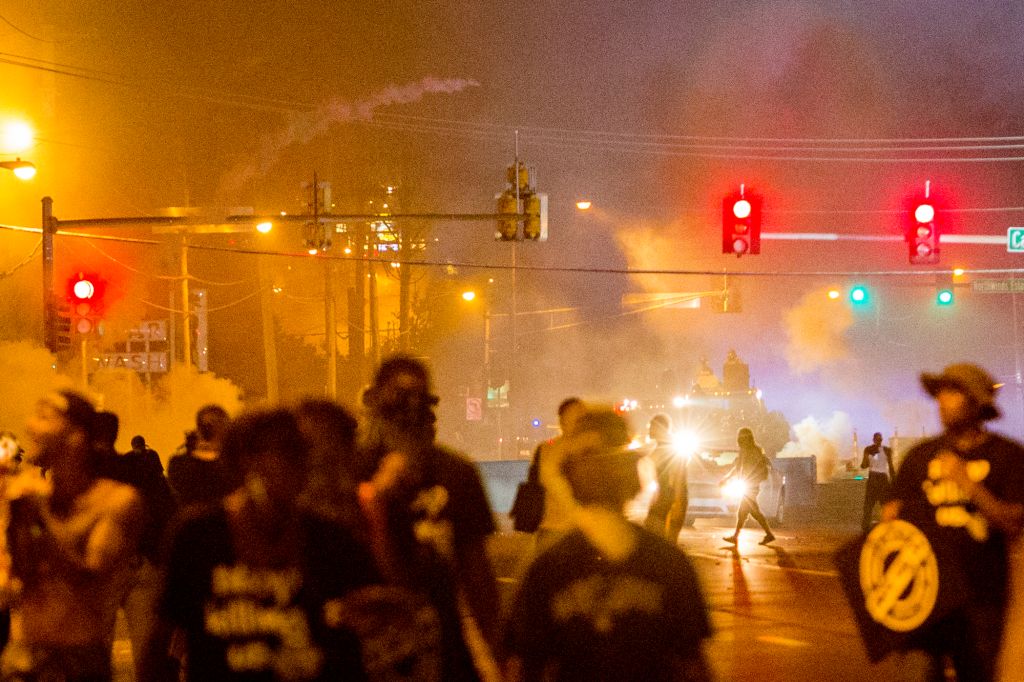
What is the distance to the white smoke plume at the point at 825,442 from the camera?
50806mm

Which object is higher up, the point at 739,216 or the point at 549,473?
the point at 739,216

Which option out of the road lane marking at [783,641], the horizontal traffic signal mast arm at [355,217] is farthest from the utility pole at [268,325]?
the road lane marking at [783,641]

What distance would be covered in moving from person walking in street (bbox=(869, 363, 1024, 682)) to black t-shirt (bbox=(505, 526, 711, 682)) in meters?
2.40

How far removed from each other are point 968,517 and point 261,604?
3.56 m

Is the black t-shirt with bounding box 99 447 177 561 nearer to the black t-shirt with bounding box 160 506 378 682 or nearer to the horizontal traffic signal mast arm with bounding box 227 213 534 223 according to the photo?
the black t-shirt with bounding box 160 506 378 682

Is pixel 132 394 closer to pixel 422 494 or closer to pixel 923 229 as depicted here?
pixel 923 229

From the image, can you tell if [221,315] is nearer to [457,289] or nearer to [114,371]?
[457,289]

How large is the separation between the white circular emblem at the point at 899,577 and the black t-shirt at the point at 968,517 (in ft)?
0.19

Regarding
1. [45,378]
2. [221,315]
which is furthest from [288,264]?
[45,378]

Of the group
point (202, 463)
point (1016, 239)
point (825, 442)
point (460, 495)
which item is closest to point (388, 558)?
point (460, 495)

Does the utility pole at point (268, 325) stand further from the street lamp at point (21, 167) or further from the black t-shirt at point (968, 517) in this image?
the black t-shirt at point (968, 517)

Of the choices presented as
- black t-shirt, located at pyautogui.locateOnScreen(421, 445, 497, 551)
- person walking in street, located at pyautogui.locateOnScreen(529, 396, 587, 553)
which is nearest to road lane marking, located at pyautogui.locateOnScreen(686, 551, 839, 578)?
person walking in street, located at pyautogui.locateOnScreen(529, 396, 587, 553)

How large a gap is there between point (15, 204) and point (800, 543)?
1248 inches

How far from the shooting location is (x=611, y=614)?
11.5 ft
